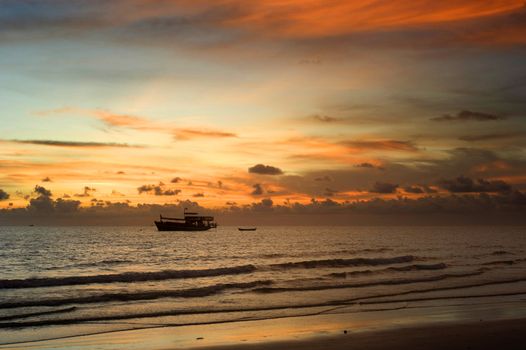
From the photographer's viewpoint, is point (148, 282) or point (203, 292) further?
point (148, 282)

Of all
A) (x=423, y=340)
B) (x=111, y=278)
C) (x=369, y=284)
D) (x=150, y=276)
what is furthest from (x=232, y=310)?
(x=150, y=276)

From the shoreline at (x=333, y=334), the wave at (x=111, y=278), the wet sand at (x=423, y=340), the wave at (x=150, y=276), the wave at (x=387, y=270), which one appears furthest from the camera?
the wave at (x=387, y=270)

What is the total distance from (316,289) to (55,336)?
17535 millimetres

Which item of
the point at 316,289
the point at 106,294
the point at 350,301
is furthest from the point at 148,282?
the point at 350,301

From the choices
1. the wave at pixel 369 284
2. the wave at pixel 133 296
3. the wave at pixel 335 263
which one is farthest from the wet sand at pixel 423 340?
the wave at pixel 335 263

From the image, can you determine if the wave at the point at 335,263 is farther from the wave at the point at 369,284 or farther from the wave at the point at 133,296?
the wave at the point at 133,296

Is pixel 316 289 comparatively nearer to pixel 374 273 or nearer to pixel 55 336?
pixel 374 273

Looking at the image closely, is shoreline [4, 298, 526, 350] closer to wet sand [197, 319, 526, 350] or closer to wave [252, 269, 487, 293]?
wet sand [197, 319, 526, 350]

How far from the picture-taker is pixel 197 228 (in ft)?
629

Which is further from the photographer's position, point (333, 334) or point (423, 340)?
point (333, 334)

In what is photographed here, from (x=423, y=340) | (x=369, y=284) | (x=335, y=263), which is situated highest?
(x=423, y=340)

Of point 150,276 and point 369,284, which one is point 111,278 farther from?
point 369,284

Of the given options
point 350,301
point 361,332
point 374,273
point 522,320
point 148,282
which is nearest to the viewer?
point 361,332

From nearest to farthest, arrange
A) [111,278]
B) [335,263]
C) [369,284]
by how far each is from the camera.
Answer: [369,284] < [111,278] < [335,263]
